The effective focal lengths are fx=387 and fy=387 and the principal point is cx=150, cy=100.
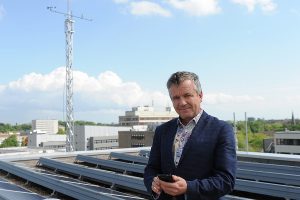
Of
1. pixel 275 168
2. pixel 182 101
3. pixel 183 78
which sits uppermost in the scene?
pixel 183 78

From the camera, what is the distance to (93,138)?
81812mm

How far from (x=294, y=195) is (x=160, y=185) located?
3.97 m

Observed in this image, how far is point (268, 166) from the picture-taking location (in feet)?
25.7

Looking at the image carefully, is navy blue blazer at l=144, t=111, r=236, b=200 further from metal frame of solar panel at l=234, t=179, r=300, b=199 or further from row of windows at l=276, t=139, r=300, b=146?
row of windows at l=276, t=139, r=300, b=146

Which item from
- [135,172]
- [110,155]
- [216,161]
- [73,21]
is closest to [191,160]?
[216,161]

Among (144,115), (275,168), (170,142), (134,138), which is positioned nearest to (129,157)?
(275,168)

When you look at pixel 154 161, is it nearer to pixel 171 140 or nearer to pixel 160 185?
pixel 171 140

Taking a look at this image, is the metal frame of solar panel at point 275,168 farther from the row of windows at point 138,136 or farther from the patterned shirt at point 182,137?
the row of windows at point 138,136

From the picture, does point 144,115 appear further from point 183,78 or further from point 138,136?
point 183,78

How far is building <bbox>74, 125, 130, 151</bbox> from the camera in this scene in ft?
263

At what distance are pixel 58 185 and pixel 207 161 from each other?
481 centimetres

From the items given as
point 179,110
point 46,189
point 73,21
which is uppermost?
point 73,21

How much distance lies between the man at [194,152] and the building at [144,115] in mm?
124852

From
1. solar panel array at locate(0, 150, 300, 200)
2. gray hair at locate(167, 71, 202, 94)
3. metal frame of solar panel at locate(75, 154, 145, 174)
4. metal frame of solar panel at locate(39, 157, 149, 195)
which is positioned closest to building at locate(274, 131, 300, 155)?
metal frame of solar panel at locate(75, 154, 145, 174)
